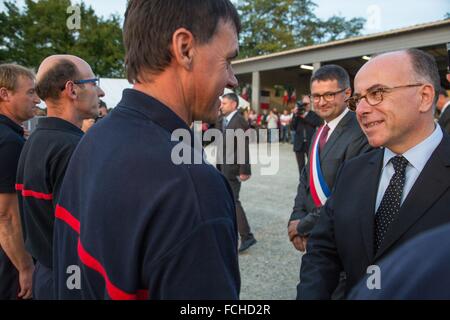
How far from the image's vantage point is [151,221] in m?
0.85

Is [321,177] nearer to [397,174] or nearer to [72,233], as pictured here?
[397,174]

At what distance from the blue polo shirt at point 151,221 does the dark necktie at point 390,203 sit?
3.47 feet

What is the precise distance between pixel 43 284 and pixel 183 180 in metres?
1.32

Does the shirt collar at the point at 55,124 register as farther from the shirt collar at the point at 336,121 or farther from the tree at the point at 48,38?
the tree at the point at 48,38

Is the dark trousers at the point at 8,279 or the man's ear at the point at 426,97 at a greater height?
the man's ear at the point at 426,97

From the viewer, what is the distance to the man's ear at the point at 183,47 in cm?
102

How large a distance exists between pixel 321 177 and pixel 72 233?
6.94 feet

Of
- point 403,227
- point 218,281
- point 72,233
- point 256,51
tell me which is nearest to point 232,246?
point 218,281

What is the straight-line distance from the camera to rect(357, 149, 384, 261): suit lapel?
5.64 ft

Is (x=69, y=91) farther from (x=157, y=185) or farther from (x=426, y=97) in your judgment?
(x=426, y=97)

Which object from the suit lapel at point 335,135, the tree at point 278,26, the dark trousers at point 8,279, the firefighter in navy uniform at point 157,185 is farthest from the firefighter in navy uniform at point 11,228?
the tree at point 278,26

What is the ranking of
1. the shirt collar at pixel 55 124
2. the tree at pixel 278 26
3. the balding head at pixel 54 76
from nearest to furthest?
the shirt collar at pixel 55 124
the balding head at pixel 54 76
the tree at pixel 278 26

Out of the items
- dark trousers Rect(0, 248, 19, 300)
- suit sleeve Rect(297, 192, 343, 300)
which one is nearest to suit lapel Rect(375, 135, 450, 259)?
suit sleeve Rect(297, 192, 343, 300)

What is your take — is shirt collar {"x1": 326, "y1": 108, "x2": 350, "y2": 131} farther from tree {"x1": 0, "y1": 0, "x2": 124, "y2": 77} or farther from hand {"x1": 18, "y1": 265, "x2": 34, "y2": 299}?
tree {"x1": 0, "y1": 0, "x2": 124, "y2": 77}
